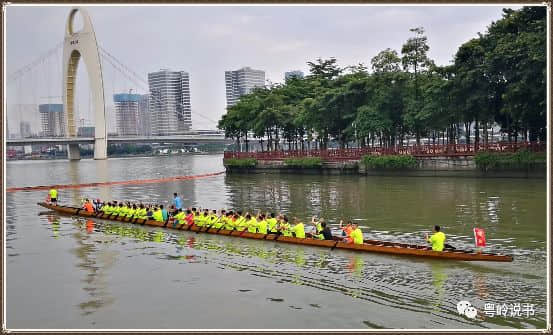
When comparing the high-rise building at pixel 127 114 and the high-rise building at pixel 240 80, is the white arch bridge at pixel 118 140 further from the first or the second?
the high-rise building at pixel 240 80

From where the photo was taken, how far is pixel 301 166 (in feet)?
183

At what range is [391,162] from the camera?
153 ft

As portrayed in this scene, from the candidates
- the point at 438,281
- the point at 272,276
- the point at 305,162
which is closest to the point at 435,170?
the point at 305,162

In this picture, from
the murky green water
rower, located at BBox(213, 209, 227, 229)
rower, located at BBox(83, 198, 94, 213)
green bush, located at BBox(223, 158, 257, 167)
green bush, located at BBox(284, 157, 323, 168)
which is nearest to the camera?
the murky green water

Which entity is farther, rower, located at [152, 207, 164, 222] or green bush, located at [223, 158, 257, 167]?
green bush, located at [223, 158, 257, 167]

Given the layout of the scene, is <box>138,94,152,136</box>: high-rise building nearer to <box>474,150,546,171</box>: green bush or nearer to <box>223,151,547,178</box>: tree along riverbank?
<box>223,151,547,178</box>: tree along riverbank

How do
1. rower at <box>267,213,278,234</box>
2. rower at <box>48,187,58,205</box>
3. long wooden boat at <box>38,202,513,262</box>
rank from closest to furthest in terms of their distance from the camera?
1. long wooden boat at <box>38,202,513,262</box>
2. rower at <box>267,213,278,234</box>
3. rower at <box>48,187,58,205</box>

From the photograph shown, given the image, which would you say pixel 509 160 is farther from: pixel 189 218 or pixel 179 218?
pixel 179 218

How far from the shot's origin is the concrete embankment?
38.8 meters

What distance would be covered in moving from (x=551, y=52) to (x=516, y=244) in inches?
309

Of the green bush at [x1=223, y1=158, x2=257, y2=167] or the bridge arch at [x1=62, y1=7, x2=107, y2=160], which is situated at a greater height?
the bridge arch at [x1=62, y1=7, x2=107, y2=160]

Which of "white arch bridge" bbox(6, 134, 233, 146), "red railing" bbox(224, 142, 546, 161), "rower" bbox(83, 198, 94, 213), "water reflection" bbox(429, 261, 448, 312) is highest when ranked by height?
"white arch bridge" bbox(6, 134, 233, 146)

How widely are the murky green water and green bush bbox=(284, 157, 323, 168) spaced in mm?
23584

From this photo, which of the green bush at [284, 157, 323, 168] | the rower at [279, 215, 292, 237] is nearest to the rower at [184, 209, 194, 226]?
the rower at [279, 215, 292, 237]
